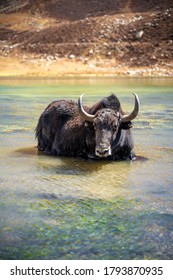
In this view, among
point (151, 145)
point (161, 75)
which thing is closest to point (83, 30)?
point (161, 75)

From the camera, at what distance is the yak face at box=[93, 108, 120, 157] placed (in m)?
6.73

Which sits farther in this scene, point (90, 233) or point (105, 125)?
point (105, 125)

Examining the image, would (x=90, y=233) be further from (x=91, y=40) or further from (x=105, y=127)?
(x=91, y=40)

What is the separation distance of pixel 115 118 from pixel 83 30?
4370 cm

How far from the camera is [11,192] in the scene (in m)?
5.60

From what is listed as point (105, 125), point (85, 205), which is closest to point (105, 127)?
point (105, 125)

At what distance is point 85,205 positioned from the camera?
5125mm

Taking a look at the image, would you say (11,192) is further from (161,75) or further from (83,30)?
(83,30)

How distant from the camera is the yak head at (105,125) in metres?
6.63

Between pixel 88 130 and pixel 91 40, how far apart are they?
133ft

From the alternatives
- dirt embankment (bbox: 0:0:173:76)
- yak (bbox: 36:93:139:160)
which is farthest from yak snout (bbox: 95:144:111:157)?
dirt embankment (bbox: 0:0:173:76)

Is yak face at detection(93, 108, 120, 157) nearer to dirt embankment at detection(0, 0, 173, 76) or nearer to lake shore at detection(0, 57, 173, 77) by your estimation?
lake shore at detection(0, 57, 173, 77)

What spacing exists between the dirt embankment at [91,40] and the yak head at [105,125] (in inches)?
1188
